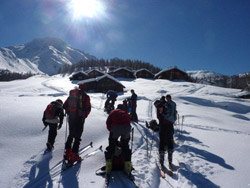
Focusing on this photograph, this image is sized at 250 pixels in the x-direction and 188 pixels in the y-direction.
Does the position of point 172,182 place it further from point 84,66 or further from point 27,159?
point 84,66

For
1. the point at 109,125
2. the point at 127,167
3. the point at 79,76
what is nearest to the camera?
the point at 127,167

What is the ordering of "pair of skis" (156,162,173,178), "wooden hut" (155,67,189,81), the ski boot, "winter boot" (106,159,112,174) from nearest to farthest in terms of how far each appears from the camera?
"winter boot" (106,159,112,174) < "pair of skis" (156,162,173,178) < the ski boot < "wooden hut" (155,67,189,81)

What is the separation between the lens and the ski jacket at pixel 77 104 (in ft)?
13.3

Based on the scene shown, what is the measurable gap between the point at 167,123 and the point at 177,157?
1406 mm

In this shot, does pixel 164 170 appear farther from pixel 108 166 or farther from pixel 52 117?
pixel 52 117

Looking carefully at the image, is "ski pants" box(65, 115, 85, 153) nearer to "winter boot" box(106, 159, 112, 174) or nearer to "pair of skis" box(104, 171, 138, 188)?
"winter boot" box(106, 159, 112, 174)

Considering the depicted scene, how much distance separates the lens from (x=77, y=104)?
13.4 ft

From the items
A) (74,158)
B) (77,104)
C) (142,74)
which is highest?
(142,74)

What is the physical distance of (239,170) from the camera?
3.93 metres

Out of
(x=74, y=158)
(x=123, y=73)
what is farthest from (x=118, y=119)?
(x=123, y=73)

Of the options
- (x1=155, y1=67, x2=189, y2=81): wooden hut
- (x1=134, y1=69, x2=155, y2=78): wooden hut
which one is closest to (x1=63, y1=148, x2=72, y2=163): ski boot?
(x1=155, y1=67, x2=189, y2=81): wooden hut

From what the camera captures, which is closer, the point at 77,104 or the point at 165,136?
the point at 77,104

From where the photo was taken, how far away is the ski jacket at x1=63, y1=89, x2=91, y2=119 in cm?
404

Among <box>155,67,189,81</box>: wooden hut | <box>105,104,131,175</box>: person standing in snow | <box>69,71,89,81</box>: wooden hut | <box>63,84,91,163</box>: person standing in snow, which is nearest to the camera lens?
<box>105,104,131,175</box>: person standing in snow
